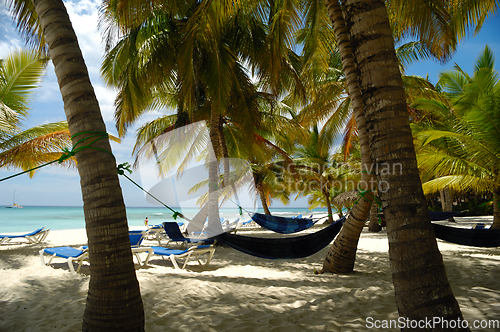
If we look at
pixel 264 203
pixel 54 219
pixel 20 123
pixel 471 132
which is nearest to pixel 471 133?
pixel 471 132

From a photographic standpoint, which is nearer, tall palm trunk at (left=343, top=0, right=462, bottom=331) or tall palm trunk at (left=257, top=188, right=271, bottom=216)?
tall palm trunk at (left=343, top=0, right=462, bottom=331)

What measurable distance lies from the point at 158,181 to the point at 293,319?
6735 millimetres

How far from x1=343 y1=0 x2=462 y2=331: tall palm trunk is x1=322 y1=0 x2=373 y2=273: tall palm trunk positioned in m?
1.75

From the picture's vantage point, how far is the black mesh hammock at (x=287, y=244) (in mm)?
3656

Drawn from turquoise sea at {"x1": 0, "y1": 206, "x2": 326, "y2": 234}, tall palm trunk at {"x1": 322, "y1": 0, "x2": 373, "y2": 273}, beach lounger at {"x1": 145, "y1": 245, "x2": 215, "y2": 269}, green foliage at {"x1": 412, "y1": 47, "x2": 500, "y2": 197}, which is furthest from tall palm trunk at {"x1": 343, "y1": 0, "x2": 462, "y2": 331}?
turquoise sea at {"x1": 0, "y1": 206, "x2": 326, "y2": 234}

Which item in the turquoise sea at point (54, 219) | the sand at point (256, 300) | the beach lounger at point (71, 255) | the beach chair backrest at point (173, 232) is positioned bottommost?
the turquoise sea at point (54, 219)

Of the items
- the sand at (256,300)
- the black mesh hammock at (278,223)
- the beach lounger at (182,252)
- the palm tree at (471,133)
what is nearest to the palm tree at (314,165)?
the palm tree at (471,133)

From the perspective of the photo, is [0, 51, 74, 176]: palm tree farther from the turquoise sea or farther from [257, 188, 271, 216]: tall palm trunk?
[257, 188, 271, 216]: tall palm trunk

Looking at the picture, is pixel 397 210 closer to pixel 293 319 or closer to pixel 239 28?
pixel 293 319

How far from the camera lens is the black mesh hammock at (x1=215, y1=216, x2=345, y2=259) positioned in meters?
3.66

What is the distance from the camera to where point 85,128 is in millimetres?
1705

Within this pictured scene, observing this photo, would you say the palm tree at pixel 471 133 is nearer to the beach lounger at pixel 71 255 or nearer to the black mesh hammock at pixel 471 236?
the black mesh hammock at pixel 471 236

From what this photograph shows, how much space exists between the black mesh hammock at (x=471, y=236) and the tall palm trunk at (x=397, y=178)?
3034mm

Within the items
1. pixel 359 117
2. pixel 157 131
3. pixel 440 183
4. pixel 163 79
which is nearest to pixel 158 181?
pixel 157 131
